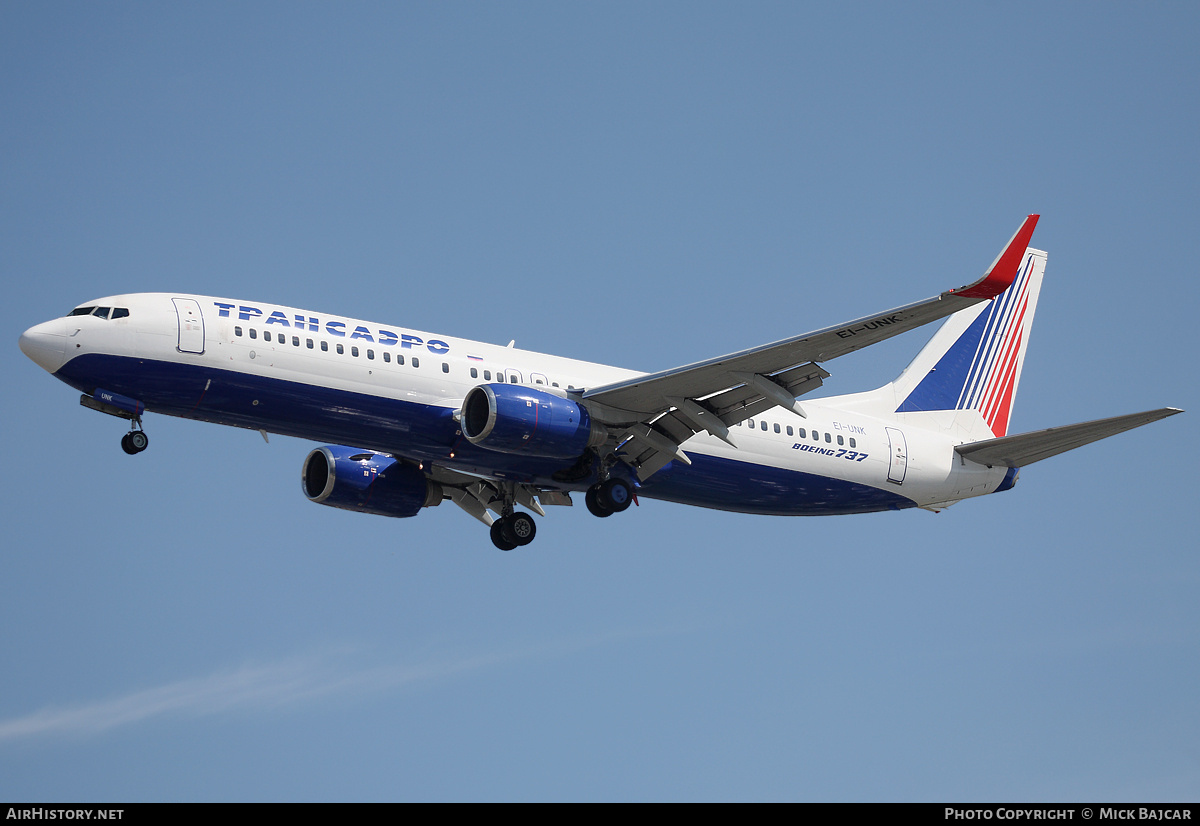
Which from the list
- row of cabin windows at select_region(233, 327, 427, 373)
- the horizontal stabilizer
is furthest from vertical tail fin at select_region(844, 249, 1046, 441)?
row of cabin windows at select_region(233, 327, 427, 373)

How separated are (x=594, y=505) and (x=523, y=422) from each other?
12.6 ft

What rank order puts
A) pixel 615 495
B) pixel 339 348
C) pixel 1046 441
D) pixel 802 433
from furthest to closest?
pixel 802 433 → pixel 1046 441 → pixel 615 495 → pixel 339 348

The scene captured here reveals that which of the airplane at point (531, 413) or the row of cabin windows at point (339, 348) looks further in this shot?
the row of cabin windows at point (339, 348)

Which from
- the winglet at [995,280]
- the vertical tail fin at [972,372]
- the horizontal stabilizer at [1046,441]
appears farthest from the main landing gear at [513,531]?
the winglet at [995,280]

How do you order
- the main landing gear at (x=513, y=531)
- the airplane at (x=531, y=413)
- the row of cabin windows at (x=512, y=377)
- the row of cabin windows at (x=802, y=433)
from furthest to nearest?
the main landing gear at (x=513, y=531)
the row of cabin windows at (x=802, y=433)
the row of cabin windows at (x=512, y=377)
the airplane at (x=531, y=413)

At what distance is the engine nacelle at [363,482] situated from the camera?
35188mm

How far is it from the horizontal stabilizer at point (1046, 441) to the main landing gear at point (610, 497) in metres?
10.9

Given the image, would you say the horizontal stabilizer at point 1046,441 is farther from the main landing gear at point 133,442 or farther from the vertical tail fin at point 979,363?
the main landing gear at point 133,442

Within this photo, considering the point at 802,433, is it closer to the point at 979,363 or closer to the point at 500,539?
the point at 979,363

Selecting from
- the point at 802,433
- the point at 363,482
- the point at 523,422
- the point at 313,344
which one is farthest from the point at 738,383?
the point at 363,482

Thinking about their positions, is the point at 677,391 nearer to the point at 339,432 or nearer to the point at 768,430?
the point at 768,430

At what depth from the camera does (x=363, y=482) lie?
115ft

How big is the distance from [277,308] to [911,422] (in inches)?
744

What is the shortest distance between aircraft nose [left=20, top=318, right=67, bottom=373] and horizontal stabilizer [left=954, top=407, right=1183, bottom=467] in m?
24.2
